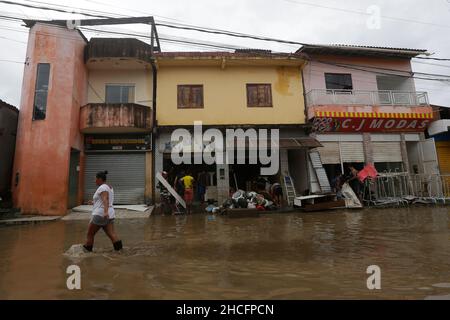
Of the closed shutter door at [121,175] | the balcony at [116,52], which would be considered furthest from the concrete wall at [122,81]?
the closed shutter door at [121,175]

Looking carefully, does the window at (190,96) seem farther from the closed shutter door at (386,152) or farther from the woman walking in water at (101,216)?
the woman walking in water at (101,216)

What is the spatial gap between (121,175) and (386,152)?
14.1m

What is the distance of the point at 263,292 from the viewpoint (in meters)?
3.17

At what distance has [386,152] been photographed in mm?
15828

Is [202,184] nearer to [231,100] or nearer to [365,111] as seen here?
[231,100]

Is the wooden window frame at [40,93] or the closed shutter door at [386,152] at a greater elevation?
the wooden window frame at [40,93]

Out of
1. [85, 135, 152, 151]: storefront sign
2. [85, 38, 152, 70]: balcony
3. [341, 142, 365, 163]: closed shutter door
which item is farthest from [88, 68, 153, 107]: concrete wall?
[341, 142, 365, 163]: closed shutter door

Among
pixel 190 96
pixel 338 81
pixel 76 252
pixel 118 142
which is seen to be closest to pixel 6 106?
pixel 118 142

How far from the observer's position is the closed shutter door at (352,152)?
15.5m

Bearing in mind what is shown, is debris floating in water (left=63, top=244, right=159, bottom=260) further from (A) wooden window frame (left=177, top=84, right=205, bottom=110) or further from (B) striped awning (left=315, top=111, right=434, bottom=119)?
(B) striped awning (left=315, top=111, right=434, bottom=119)

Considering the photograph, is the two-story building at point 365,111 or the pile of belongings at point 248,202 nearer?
the pile of belongings at point 248,202

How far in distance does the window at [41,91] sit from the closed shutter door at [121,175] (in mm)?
2955

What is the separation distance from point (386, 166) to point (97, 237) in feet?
51.0

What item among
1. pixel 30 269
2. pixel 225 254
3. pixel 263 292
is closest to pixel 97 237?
pixel 30 269
